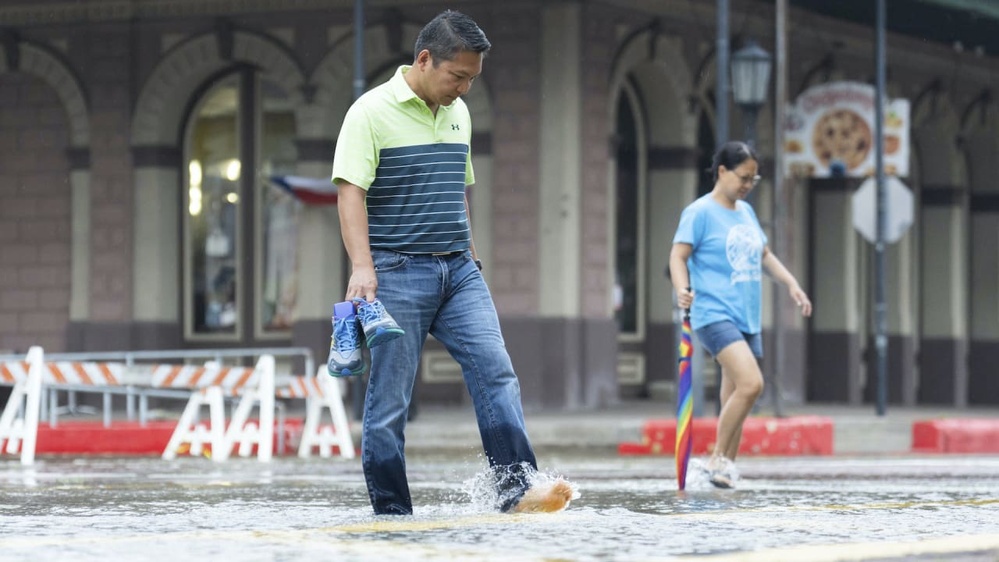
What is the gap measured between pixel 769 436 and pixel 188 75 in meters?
10.1

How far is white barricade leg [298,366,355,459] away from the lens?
15.3 meters

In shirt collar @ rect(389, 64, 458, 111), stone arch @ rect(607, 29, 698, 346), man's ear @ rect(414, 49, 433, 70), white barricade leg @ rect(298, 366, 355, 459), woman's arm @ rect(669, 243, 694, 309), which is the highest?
stone arch @ rect(607, 29, 698, 346)

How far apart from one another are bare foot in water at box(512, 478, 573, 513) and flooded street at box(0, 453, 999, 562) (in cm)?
8

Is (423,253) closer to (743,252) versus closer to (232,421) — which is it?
(743,252)

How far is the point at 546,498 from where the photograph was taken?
7.04 metres

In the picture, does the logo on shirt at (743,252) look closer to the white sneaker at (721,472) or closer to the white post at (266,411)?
the white sneaker at (721,472)

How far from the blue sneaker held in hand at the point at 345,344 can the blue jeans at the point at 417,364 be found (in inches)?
6.5

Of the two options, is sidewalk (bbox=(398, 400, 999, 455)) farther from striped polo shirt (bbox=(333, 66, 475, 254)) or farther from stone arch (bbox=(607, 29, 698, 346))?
striped polo shirt (bbox=(333, 66, 475, 254))

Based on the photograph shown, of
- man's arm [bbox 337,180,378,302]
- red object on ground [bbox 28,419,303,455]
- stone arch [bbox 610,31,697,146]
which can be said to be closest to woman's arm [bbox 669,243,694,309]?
man's arm [bbox 337,180,378,302]

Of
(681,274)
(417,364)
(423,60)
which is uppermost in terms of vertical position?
(423,60)

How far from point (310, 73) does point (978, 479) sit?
12.9 m

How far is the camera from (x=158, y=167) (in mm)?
23125

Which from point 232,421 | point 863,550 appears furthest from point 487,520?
point 232,421

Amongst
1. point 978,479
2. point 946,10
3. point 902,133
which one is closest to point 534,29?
point 902,133
